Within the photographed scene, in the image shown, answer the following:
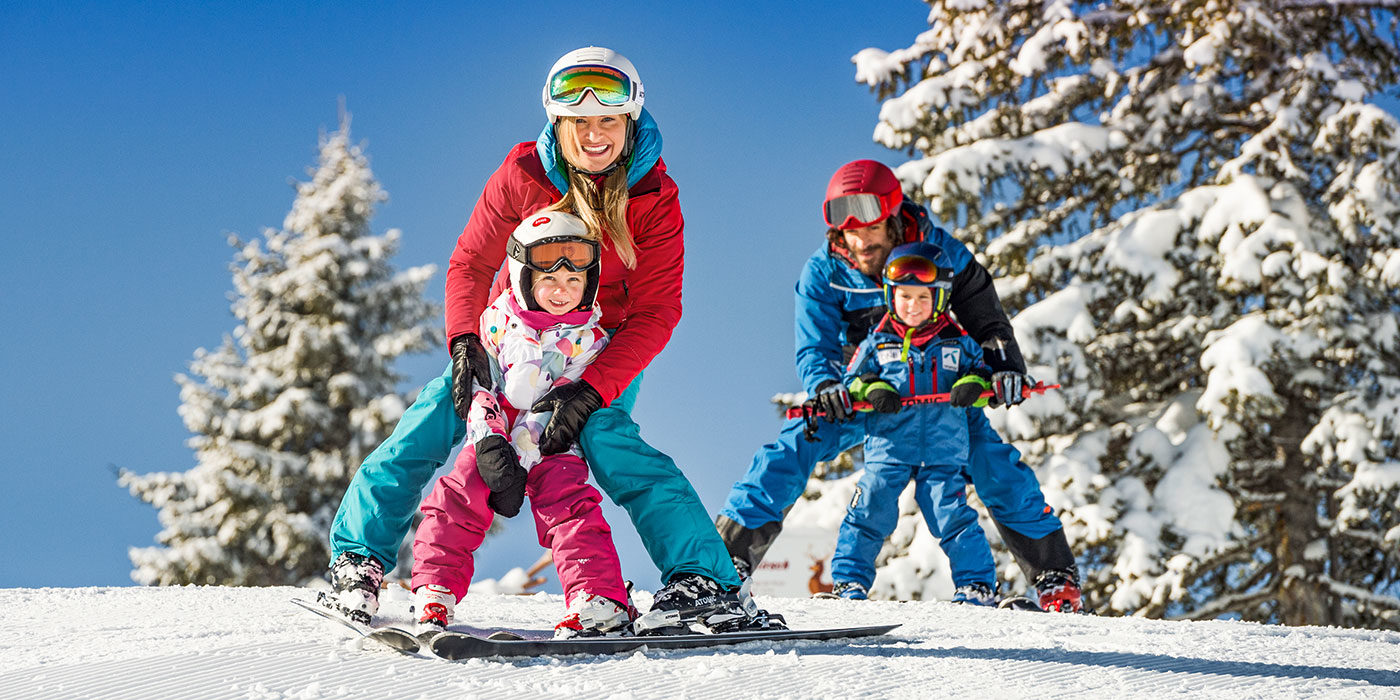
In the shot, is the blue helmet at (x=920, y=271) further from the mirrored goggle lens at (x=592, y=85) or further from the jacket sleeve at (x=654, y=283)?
the mirrored goggle lens at (x=592, y=85)

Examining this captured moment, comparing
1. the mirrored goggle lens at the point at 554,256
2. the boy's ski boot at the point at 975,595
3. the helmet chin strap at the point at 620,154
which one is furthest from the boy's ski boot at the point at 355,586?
the boy's ski boot at the point at 975,595

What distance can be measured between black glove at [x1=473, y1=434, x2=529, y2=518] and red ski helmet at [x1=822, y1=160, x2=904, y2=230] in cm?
261

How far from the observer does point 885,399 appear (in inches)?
182

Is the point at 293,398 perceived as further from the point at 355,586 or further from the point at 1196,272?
the point at 355,586

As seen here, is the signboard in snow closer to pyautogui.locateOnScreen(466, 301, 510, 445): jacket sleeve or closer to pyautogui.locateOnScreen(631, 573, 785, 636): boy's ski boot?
pyautogui.locateOnScreen(631, 573, 785, 636): boy's ski boot

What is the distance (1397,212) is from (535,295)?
8.99 meters

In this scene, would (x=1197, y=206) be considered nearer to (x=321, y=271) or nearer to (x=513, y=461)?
(x=513, y=461)

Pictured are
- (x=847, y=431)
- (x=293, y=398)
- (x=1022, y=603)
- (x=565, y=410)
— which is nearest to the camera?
(x=565, y=410)

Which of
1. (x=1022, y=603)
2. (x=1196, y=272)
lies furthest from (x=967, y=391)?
(x=1196, y=272)

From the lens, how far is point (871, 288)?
16.4 feet

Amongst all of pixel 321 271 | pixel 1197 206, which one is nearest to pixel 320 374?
pixel 321 271

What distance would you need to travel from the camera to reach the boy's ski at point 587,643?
8.23 ft

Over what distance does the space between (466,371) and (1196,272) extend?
883cm

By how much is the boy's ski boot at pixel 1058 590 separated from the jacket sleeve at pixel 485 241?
3014mm
